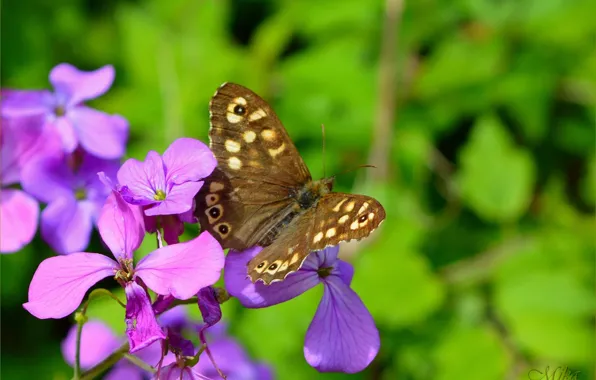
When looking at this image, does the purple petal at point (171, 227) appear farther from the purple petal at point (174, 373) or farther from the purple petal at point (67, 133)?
the purple petal at point (67, 133)

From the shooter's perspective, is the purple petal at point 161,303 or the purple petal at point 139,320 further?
the purple petal at point 161,303

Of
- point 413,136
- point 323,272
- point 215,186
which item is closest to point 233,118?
point 215,186

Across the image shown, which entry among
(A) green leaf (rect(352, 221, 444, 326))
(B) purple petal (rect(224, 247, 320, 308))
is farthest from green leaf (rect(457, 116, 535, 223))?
(B) purple petal (rect(224, 247, 320, 308))

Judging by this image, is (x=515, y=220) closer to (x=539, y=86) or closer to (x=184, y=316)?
(x=539, y=86)

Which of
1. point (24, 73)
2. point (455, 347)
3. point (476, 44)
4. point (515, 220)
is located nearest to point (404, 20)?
point (476, 44)

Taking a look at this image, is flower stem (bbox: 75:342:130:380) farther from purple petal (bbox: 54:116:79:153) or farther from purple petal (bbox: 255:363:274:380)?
purple petal (bbox: 255:363:274:380)

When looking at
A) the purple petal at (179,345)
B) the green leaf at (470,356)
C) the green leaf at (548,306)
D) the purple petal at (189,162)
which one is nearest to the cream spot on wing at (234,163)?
the purple petal at (189,162)
